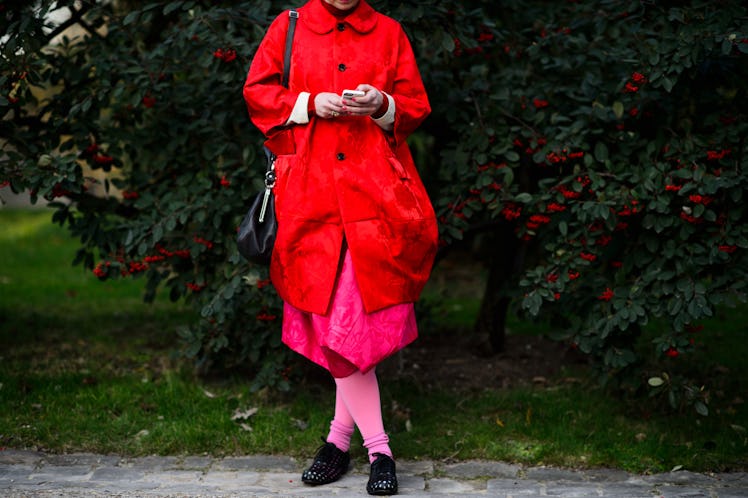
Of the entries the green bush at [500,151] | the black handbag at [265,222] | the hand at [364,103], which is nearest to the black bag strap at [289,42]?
the black handbag at [265,222]

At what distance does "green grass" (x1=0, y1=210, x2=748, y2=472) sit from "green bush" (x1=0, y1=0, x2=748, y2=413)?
211 millimetres

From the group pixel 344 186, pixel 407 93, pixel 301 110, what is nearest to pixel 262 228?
pixel 344 186

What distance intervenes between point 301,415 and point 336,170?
1.42 m

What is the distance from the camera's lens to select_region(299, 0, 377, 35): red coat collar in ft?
11.4

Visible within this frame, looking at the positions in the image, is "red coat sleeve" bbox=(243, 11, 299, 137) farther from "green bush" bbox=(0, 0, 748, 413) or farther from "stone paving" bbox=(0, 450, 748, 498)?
"stone paving" bbox=(0, 450, 748, 498)

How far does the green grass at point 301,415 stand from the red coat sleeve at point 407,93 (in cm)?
139

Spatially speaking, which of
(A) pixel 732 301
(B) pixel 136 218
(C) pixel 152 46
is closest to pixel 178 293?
(B) pixel 136 218

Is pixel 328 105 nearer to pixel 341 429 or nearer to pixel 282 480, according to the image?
pixel 341 429

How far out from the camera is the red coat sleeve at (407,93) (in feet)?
11.5

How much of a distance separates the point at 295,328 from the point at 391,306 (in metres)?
0.41

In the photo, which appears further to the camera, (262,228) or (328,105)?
(262,228)

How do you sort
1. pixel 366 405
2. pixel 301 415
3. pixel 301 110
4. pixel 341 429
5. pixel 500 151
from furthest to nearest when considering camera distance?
pixel 301 415 < pixel 500 151 < pixel 341 429 < pixel 366 405 < pixel 301 110

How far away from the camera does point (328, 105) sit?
3285 mm

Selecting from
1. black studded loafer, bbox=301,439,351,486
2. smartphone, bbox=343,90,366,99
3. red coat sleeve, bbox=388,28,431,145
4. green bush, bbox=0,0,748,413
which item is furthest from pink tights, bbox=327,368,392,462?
smartphone, bbox=343,90,366,99
